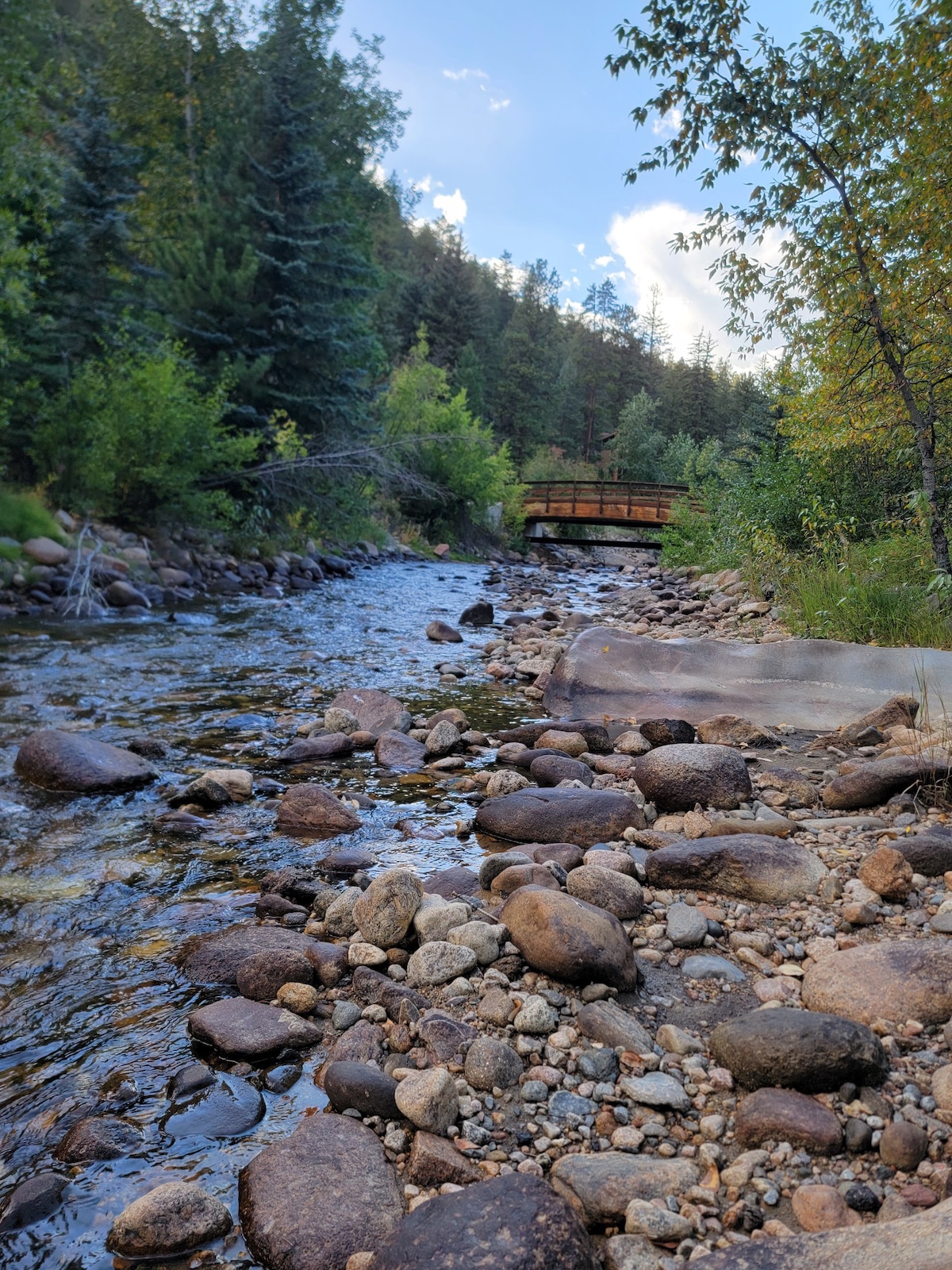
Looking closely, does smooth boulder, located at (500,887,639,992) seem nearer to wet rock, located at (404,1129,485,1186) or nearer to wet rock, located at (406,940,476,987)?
wet rock, located at (406,940,476,987)

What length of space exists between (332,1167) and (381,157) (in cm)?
2834

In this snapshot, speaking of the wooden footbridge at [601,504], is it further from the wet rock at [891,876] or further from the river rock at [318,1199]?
the river rock at [318,1199]

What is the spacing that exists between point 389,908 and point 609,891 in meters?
0.82

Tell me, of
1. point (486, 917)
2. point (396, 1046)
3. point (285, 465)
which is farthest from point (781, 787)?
point (285, 465)

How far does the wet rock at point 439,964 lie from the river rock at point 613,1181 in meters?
0.83

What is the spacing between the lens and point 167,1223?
169 centimetres

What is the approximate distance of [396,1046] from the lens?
234 cm

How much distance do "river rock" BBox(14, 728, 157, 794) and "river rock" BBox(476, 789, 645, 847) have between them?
2.04m

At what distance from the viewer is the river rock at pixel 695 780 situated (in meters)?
4.06

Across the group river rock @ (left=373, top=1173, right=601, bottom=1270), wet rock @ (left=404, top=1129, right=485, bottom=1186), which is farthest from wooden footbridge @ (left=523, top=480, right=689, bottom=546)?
river rock @ (left=373, top=1173, right=601, bottom=1270)

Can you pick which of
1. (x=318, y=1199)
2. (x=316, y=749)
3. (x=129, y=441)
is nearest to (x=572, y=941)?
(x=318, y=1199)

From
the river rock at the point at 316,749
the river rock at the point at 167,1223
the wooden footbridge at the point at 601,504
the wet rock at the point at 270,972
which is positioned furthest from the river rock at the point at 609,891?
the wooden footbridge at the point at 601,504

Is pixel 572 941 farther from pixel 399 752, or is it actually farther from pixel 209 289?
pixel 209 289

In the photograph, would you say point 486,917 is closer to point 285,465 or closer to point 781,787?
point 781,787
